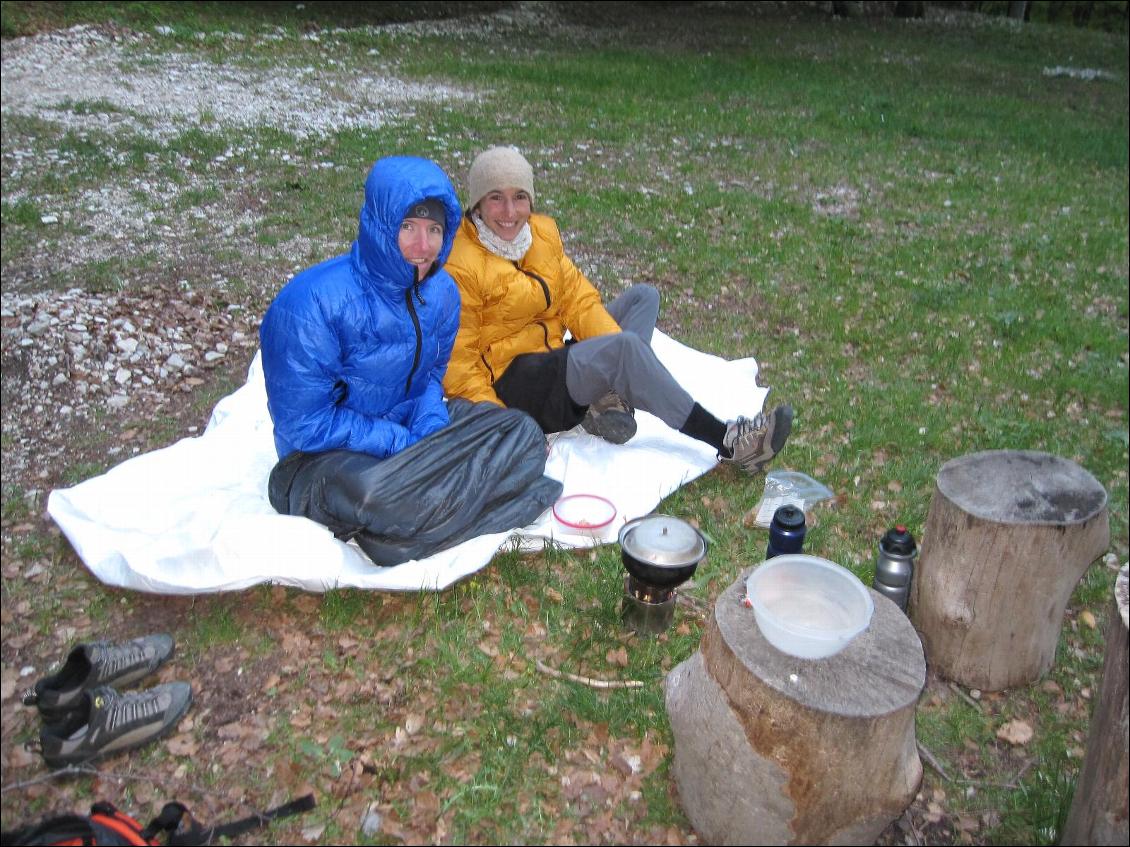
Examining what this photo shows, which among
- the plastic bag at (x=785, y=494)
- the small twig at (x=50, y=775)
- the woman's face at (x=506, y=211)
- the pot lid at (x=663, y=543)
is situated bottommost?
the small twig at (x=50, y=775)

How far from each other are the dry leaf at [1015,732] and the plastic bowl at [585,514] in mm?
2101

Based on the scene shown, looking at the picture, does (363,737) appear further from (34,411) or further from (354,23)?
A: (354,23)

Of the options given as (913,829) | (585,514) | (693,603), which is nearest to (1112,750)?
(913,829)

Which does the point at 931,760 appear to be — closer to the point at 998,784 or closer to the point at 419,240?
the point at 998,784

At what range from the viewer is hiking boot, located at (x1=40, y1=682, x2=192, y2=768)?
3449 millimetres

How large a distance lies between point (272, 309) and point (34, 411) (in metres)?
2.55

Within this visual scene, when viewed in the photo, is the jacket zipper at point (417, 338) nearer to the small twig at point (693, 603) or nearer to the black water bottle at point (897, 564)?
the small twig at point (693, 603)

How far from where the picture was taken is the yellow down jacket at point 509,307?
16.9ft

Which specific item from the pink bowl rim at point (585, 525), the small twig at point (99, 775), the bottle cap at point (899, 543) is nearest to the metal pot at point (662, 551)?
the pink bowl rim at point (585, 525)

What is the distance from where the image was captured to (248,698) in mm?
3898

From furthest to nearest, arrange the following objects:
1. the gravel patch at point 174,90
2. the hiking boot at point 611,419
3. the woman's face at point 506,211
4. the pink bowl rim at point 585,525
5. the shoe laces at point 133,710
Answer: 1. the gravel patch at point 174,90
2. the hiking boot at point 611,419
3. the woman's face at point 506,211
4. the pink bowl rim at point 585,525
5. the shoe laces at point 133,710

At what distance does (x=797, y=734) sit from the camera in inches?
116

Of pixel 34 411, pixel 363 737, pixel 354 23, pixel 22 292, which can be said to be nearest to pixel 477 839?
pixel 363 737

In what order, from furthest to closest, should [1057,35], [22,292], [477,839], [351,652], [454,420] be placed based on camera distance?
[1057,35] < [22,292] < [454,420] < [351,652] < [477,839]
